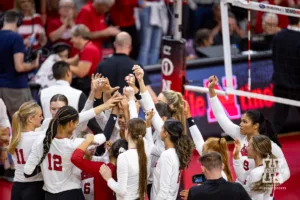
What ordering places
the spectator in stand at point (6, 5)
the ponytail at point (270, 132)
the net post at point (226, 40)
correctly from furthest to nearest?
1. the spectator in stand at point (6, 5)
2. the net post at point (226, 40)
3. the ponytail at point (270, 132)

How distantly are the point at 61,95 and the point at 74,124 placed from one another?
3.59ft

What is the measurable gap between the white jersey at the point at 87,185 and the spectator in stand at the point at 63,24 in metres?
5.40

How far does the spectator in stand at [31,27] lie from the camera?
13.2 m

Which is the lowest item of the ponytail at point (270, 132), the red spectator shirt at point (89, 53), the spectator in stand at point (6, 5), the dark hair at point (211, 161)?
the dark hair at point (211, 161)

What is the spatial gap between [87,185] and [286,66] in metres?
4.78

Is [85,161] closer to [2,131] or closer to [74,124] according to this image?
[74,124]

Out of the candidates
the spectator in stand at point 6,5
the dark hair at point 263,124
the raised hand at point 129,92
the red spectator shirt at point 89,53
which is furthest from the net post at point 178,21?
the spectator in stand at point 6,5

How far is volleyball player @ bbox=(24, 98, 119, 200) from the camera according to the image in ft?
26.8

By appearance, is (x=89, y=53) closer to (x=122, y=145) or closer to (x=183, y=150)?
(x=122, y=145)

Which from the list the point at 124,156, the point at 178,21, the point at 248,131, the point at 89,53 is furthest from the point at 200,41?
the point at 124,156

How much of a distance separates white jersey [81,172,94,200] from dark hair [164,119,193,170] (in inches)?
40.6

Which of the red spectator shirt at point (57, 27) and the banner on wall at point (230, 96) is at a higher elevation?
the red spectator shirt at point (57, 27)

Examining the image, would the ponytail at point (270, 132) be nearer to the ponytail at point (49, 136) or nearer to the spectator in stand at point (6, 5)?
the ponytail at point (49, 136)

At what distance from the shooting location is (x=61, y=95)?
30.2ft
